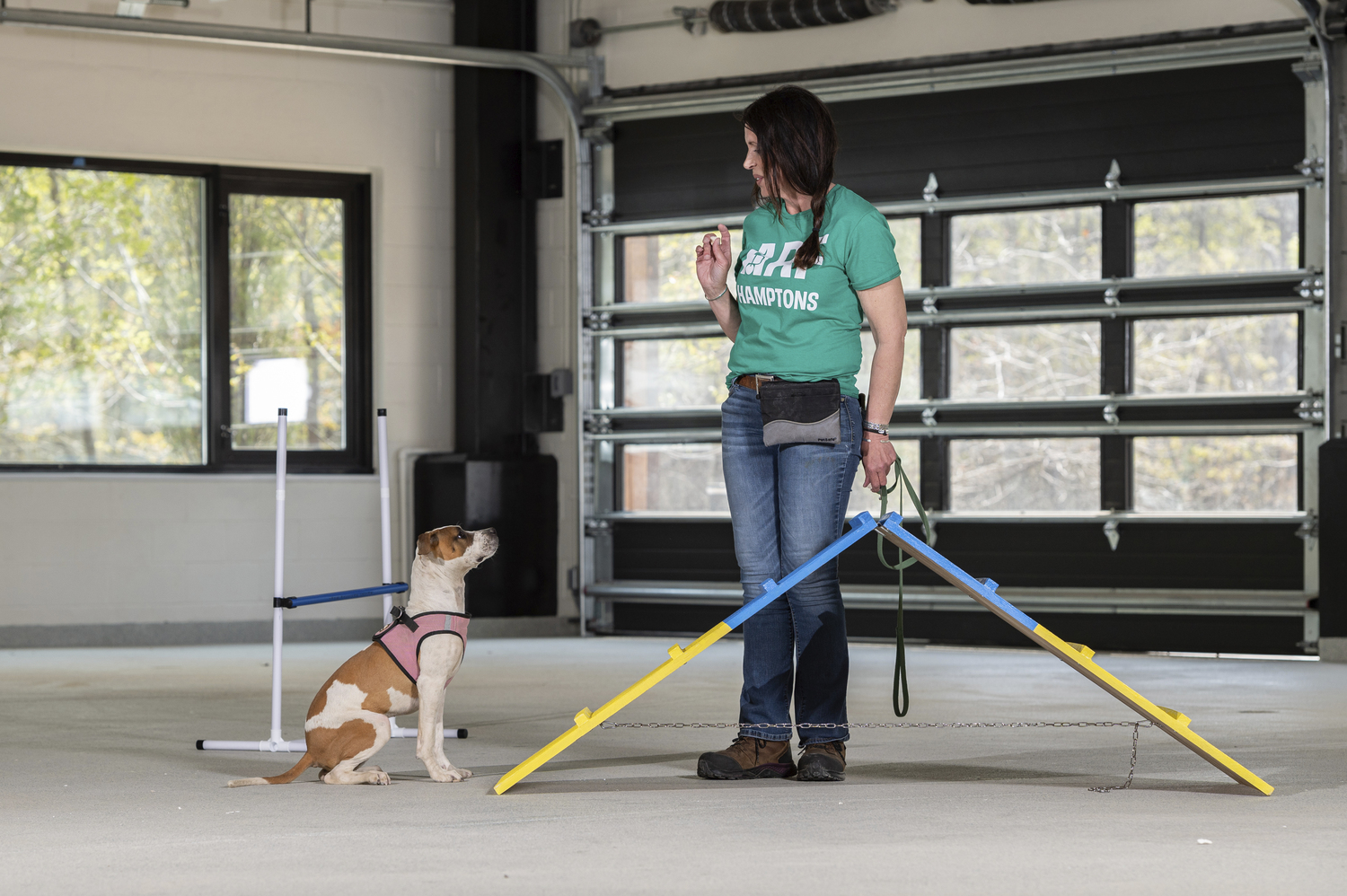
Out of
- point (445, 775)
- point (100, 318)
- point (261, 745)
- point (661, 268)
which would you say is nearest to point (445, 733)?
point (261, 745)

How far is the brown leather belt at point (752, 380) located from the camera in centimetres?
391

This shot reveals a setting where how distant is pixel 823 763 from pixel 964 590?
55 centimetres

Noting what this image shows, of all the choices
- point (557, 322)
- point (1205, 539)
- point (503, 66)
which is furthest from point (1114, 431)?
point (503, 66)

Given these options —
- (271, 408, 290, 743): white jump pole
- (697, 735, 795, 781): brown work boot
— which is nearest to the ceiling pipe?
(271, 408, 290, 743): white jump pole

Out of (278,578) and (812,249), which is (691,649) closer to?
(812,249)

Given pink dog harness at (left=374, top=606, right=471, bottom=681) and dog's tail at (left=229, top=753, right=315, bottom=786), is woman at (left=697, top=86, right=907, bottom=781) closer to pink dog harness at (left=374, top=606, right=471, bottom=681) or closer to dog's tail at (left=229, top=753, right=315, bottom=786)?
pink dog harness at (left=374, top=606, right=471, bottom=681)

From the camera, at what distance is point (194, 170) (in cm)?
895

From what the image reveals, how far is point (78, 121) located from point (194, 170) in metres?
0.64

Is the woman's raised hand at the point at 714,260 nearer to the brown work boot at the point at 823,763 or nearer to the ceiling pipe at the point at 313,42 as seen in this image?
the brown work boot at the point at 823,763

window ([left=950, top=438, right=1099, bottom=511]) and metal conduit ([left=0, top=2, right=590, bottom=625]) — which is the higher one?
metal conduit ([left=0, top=2, right=590, bottom=625])

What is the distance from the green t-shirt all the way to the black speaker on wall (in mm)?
5183

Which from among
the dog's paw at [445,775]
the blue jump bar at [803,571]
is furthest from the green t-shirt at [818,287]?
the dog's paw at [445,775]

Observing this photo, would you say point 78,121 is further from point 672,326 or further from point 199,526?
point 672,326

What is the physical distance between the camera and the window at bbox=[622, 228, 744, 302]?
9109 millimetres
